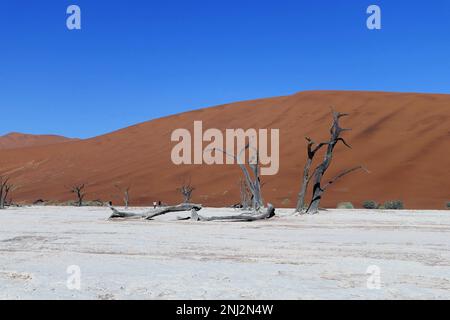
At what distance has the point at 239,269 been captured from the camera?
8047 millimetres

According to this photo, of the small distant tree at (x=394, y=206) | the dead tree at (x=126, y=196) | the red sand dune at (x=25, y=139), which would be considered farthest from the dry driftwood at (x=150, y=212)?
the red sand dune at (x=25, y=139)

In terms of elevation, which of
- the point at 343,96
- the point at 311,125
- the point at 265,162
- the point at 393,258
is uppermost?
the point at 343,96

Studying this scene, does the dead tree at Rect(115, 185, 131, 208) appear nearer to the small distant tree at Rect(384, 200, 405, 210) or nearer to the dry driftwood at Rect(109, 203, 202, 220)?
the dry driftwood at Rect(109, 203, 202, 220)

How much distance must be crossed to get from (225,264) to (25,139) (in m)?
196

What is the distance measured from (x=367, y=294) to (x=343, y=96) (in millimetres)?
77861

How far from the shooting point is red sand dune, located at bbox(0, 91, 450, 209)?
147 feet
